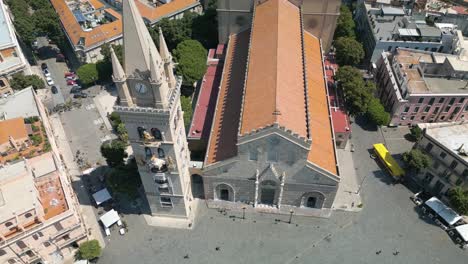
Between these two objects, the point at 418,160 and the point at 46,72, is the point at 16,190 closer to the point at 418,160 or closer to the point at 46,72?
the point at 46,72

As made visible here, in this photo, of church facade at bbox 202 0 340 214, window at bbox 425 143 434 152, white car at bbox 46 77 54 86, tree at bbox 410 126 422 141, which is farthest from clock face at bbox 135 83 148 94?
white car at bbox 46 77 54 86

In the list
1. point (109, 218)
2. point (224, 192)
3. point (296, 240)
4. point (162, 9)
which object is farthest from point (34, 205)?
point (162, 9)

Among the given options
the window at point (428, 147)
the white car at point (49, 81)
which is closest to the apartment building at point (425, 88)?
the window at point (428, 147)

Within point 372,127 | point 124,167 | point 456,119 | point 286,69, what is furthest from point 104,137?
point 456,119

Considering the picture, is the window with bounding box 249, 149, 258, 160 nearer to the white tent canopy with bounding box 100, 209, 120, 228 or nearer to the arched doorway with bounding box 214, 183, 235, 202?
the arched doorway with bounding box 214, 183, 235, 202

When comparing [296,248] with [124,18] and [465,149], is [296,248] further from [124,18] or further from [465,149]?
[124,18]

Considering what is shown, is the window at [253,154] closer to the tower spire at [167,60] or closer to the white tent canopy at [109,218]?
the tower spire at [167,60]
